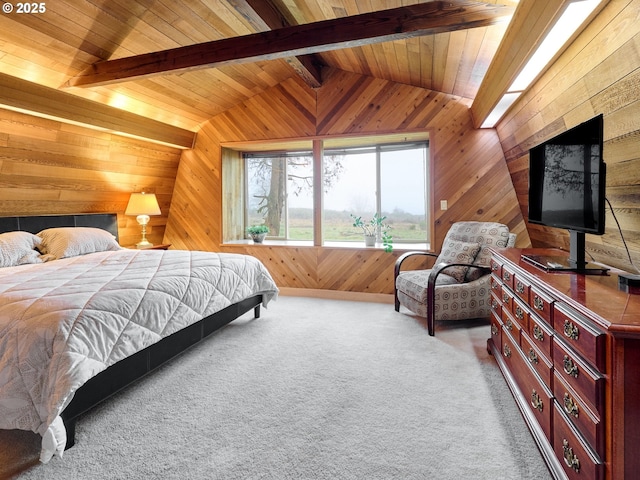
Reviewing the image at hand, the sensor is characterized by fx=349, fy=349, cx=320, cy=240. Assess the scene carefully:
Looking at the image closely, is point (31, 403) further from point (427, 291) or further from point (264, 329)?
point (427, 291)

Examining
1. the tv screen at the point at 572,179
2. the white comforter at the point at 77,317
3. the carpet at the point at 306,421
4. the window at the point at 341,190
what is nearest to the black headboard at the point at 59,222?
the white comforter at the point at 77,317

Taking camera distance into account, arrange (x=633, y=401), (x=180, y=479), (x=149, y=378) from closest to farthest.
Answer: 1. (x=633, y=401)
2. (x=180, y=479)
3. (x=149, y=378)

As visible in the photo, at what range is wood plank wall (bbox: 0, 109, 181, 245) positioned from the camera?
10.7ft

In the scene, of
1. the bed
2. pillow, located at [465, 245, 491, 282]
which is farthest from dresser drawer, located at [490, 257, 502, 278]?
the bed

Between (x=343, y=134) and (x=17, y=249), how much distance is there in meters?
3.68

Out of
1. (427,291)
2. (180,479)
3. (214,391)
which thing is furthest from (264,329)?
(180,479)

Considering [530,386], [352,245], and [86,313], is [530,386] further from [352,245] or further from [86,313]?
[352,245]

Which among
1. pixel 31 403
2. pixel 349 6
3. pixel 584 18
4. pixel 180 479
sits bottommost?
pixel 180 479

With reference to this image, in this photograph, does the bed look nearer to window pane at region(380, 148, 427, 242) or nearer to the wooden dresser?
the wooden dresser

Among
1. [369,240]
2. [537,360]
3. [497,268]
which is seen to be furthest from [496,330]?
[369,240]

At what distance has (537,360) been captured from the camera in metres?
1.64

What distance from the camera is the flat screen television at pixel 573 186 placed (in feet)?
5.23

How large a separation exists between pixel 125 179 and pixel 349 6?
3400mm

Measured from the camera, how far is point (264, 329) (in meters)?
3.41
